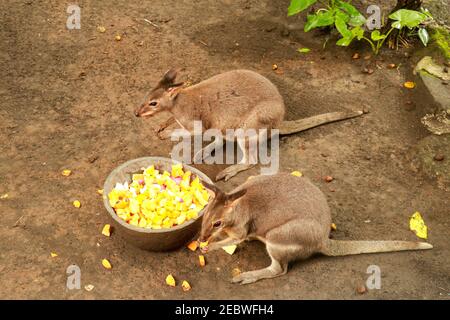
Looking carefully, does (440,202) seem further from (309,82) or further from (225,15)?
(225,15)

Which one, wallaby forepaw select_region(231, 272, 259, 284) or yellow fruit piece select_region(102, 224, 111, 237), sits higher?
wallaby forepaw select_region(231, 272, 259, 284)

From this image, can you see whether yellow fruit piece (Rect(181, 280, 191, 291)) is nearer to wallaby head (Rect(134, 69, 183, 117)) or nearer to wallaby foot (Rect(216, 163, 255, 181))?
wallaby foot (Rect(216, 163, 255, 181))

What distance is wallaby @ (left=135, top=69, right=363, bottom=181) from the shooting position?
618cm

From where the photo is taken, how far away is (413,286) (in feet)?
16.7

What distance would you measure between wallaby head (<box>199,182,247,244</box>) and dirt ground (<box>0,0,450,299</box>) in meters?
0.52

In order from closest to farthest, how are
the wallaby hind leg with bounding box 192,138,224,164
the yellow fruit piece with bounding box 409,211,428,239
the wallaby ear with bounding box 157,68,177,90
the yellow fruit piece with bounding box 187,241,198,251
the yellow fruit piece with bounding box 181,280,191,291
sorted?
the yellow fruit piece with bounding box 181,280,191,291 → the yellow fruit piece with bounding box 187,241,198,251 → the yellow fruit piece with bounding box 409,211,428,239 → the wallaby ear with bounding box 157,68,177,90 → the wallaby hind leg with bounding box 192,138,224,164

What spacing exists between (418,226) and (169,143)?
293 centimetres

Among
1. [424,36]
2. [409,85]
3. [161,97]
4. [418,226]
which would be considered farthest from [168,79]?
[424,36]

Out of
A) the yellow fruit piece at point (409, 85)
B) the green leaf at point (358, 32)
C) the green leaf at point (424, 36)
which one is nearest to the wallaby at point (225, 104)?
the green leaf at point (358, 32)

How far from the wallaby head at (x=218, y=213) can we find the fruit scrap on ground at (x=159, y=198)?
36 cm

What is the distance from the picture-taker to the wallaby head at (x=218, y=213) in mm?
4832

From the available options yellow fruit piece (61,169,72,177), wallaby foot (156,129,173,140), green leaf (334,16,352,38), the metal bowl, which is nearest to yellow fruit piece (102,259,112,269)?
the metal bowl

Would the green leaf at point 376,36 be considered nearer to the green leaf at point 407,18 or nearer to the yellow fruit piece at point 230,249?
the green leaf at point 407,18
